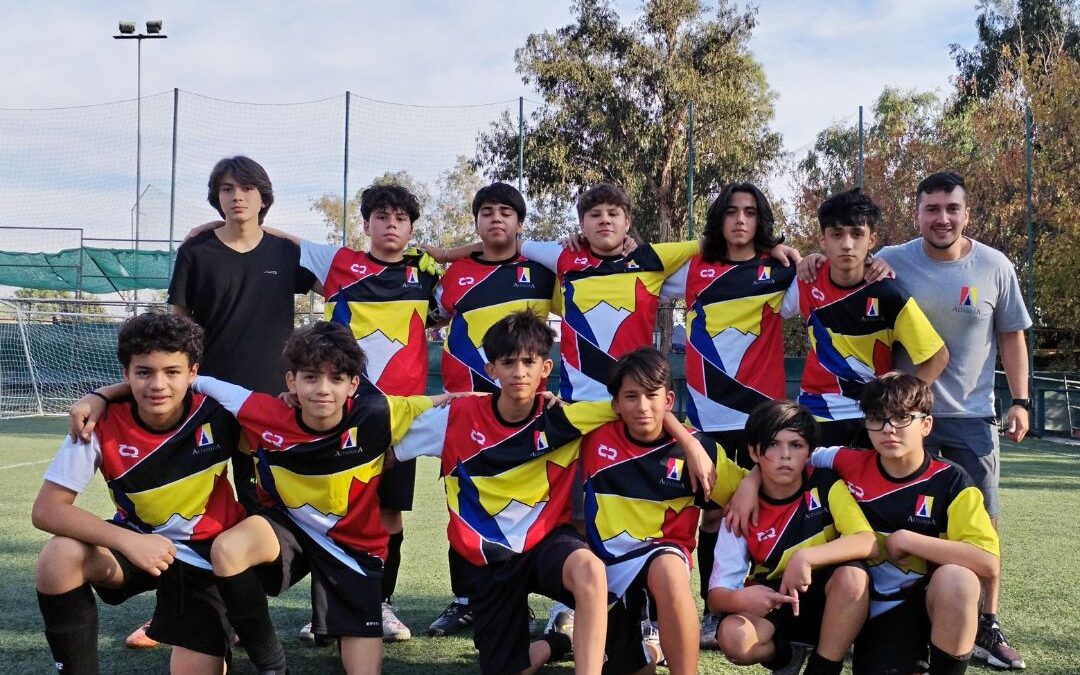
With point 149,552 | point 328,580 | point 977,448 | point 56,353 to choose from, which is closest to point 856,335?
point 977,448

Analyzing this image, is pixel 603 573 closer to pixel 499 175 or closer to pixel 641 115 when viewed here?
pixel 499 175

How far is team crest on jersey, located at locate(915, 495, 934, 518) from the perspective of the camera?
2.62 m

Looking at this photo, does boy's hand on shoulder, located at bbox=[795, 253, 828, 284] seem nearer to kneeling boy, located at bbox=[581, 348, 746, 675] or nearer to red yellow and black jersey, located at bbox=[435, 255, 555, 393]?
kneeling boy, located at bbox=[581, 348, 746, 675]

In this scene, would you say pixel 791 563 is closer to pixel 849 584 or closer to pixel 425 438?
pixel 849 584

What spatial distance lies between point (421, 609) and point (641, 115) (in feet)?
56.3

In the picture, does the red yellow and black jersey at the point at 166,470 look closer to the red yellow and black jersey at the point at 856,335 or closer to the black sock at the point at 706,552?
the black sock at the point at 706,552

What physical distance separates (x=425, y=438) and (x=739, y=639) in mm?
1183

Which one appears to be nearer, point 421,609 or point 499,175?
point 421,609

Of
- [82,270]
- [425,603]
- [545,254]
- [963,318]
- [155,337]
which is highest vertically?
[82,270]

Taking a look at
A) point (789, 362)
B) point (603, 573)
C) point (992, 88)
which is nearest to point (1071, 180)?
point (789, 362)

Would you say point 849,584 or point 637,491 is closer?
point 849,584

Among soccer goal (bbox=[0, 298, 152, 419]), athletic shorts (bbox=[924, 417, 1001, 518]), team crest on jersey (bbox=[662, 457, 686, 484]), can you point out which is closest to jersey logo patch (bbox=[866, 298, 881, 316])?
athletic shorts (bbox=[924, 417, 1001, 518])

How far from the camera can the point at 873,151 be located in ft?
64.6

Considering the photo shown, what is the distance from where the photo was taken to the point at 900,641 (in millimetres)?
2529
